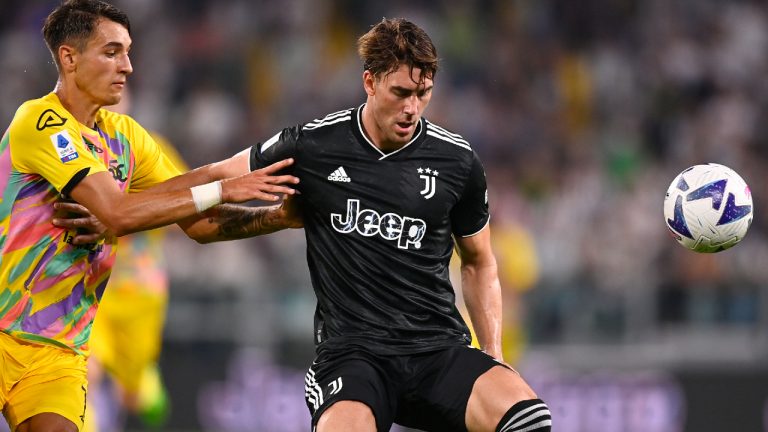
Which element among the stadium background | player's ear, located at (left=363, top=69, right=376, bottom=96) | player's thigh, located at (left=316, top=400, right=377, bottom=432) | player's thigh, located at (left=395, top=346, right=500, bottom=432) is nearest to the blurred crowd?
the stadium background

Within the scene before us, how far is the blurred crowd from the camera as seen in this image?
11727 millimetres

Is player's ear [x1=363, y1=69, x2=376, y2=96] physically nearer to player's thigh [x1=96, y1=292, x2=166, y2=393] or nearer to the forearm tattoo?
the forearm tattoo

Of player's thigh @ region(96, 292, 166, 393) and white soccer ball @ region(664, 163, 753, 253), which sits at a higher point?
white soccer ball @ region(664, 163, 753, 253)

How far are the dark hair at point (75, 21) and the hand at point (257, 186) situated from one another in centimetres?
89

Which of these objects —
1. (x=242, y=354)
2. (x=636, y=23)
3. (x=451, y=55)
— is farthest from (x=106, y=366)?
(x=636, y=23)

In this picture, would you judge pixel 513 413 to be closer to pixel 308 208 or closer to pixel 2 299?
pixel 308 208

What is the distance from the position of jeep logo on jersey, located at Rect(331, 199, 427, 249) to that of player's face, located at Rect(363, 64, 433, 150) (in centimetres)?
35

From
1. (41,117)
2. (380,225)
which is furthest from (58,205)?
(380,225)

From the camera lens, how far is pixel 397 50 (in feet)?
18.5

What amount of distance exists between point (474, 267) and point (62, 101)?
2.08m

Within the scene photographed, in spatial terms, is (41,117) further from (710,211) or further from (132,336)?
(132,336)

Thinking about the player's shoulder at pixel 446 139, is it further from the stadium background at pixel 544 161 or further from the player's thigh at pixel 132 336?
the stadium background at pixel 544 161

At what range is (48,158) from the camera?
5441 millimetres

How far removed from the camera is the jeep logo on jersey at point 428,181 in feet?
19.0
